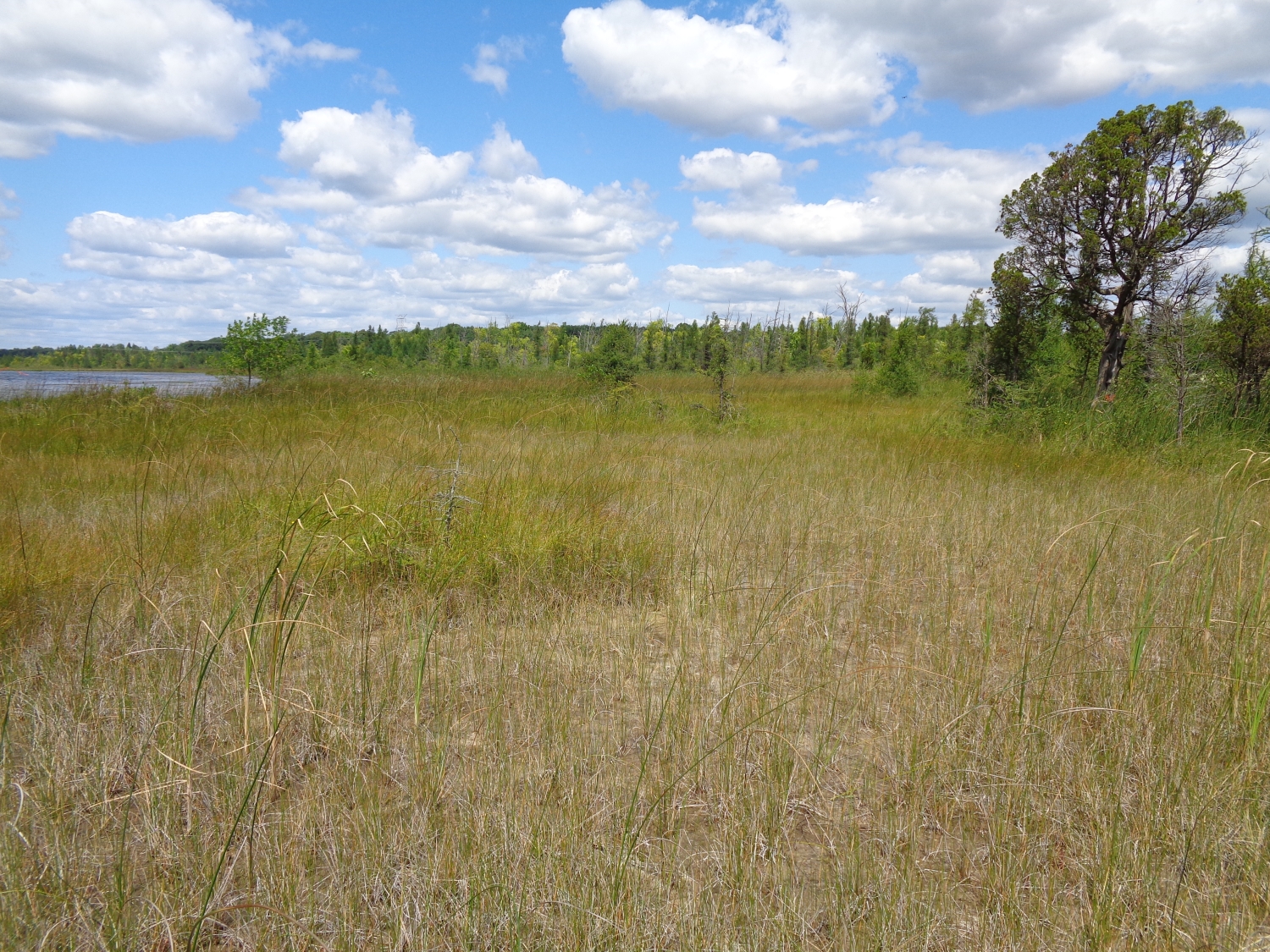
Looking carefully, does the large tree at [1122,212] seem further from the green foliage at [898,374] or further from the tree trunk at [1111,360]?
the green foliage at [898,374]

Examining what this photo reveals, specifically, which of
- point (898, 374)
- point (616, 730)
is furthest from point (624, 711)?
point (898, 374)

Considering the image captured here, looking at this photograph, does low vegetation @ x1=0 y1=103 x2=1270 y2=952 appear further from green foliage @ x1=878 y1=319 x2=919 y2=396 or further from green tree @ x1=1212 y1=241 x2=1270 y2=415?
green foliage @ x1=878 y1=319 x2=919 y2=396

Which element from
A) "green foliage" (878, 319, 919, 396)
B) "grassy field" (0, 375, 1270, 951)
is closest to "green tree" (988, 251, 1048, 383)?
"grassy field" (0, 375, 1270, 951)

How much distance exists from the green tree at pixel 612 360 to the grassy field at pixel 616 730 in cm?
924

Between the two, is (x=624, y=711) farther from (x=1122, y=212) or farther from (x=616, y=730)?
(x=1122, y=212)

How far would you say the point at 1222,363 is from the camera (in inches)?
327

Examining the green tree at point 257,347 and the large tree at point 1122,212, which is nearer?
the large tree at point 1122,212

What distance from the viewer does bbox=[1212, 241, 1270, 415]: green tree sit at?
757 cm

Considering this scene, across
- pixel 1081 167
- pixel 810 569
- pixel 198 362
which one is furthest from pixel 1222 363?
pixel 198 362

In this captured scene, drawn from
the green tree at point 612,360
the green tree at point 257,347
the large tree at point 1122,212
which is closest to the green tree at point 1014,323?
the large tree at point 1122,212

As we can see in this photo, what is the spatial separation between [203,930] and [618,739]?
48.0 inches

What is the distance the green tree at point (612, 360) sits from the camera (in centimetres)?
1385

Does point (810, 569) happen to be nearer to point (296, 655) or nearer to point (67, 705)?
point (296, 655)

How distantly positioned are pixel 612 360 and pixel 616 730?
475 inches
